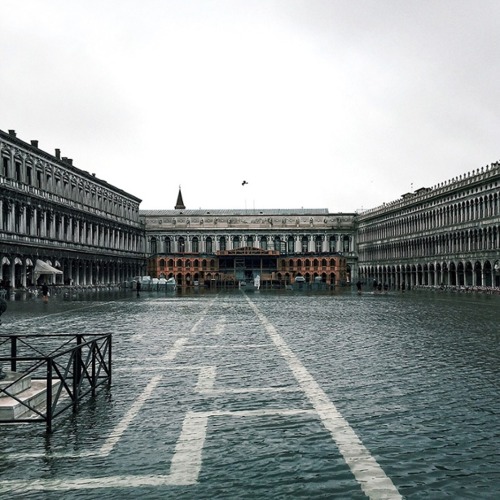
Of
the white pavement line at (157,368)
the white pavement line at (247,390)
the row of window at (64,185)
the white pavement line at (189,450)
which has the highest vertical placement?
the row of window at (64,185)

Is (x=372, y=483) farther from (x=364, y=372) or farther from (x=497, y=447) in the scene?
(x=364, y=372)

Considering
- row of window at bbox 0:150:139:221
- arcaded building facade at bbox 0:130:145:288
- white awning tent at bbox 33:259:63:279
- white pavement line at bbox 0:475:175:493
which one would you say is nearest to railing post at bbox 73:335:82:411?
white pavement line at bbox 0:475:175:493

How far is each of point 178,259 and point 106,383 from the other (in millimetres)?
115994

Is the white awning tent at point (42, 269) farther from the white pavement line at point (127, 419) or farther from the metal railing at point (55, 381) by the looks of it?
the white pavement line at point (127, 419)

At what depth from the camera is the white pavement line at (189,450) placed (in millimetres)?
6301

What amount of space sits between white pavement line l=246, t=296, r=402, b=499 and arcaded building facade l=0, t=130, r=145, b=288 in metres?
47.2

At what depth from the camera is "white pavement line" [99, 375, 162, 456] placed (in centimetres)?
733

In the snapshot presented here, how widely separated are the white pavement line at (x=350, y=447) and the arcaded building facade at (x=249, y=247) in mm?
113853

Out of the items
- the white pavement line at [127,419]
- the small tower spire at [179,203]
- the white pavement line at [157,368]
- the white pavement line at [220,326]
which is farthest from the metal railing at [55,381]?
the small tower spire at [179,203]

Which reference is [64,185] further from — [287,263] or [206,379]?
[206,379]

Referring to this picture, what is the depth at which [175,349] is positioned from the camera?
16.3 meters

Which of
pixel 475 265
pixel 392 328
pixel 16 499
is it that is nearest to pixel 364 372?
pixel 16 499

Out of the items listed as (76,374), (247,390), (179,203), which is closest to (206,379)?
(247,390)

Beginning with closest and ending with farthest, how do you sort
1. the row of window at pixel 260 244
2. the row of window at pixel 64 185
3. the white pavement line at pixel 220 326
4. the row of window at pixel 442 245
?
the white pavement line at pixel 220 326 < the row of window at pixel 64 185 < the row of window at pixel 442 245 < the row of window at pixel 260 244
